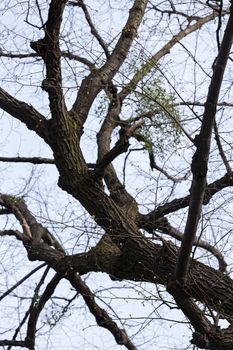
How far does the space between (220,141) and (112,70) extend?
1.10 m

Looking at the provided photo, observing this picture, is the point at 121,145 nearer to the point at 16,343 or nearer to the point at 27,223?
the point at 27,223

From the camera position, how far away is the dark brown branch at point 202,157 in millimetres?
3812

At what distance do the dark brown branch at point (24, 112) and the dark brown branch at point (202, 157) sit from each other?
71.8 inches

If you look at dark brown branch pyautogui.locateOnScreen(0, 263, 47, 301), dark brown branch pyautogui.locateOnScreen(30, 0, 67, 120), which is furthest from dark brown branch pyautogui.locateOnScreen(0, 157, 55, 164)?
dark brown branch pyautogui.locateOnScreen(30, 0, 67, 120)

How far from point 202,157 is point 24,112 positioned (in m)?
2.17

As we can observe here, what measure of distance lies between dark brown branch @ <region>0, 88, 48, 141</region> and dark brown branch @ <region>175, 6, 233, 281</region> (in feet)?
5.98

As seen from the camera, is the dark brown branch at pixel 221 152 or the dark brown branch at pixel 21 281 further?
the dark brown branch at pixel 21 281

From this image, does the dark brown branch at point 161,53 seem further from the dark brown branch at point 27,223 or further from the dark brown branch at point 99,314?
the dark brown branch at point 99,314

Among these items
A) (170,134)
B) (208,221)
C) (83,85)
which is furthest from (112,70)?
(208,221)

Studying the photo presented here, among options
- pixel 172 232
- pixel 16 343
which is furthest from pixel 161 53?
pixel 16 343

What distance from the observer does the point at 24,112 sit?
5.86m

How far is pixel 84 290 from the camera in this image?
22.1 ft

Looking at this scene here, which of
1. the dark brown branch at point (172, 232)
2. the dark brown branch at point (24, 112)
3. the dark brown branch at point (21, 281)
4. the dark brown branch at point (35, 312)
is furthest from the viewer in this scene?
the dark brown branch at point (21, 281)

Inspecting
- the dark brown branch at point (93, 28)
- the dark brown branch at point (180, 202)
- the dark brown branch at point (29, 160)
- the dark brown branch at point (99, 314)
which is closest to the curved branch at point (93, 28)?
the dark brown branch at point (93, 28)
